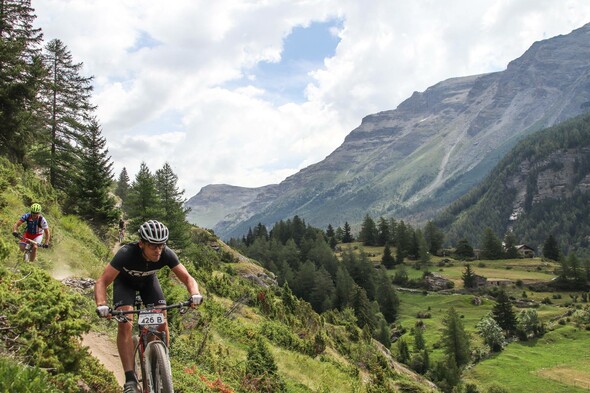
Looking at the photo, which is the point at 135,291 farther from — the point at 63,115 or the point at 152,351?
the point at 63,115

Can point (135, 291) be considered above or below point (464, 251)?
above

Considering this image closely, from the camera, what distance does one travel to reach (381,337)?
7944 cm

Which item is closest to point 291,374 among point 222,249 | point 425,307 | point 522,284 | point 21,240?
point 21,240

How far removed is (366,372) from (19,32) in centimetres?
3565

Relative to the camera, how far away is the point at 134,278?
7656 millimetres

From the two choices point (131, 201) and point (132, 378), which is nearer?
point (132, 378)

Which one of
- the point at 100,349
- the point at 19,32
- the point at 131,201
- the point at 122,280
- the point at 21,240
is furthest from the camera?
the point at 131,201

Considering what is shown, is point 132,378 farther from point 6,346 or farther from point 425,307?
point 425,307

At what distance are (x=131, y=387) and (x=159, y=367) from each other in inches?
22.0

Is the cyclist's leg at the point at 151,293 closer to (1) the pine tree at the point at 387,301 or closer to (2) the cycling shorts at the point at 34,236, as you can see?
(2) the cycling shorts at the point at 34,236

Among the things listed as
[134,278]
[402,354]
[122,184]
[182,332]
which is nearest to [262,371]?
[182,332]

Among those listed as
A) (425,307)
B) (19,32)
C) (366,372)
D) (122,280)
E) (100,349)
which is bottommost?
(425,307)

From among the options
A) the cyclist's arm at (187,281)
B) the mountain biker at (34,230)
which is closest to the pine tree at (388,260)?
the mountain biker at (34,230)

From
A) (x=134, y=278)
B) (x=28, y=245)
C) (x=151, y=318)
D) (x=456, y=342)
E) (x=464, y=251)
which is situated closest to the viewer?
(x=151, y=318)
